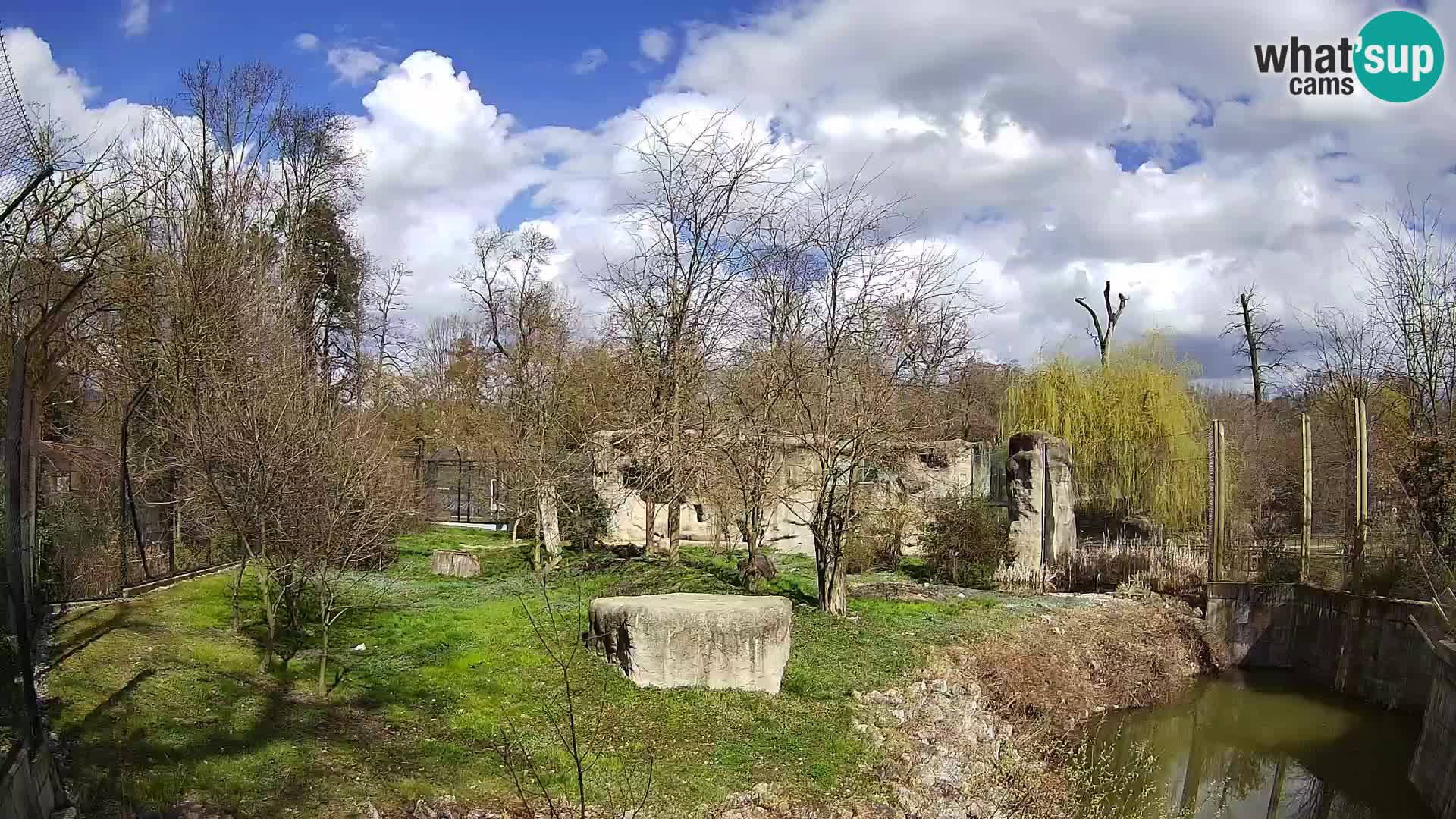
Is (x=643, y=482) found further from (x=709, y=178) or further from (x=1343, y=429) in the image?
(x=1343, y=429)

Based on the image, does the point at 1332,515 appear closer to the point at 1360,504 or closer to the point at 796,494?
the point at 1360,504

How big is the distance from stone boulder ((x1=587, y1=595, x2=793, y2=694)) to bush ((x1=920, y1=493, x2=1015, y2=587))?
818 cm

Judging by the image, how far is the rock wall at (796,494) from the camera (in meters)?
20.5

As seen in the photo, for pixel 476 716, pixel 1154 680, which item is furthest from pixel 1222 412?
pixel 476 716

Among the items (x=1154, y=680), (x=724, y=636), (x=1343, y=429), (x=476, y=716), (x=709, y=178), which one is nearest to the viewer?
(x=476, y=716)

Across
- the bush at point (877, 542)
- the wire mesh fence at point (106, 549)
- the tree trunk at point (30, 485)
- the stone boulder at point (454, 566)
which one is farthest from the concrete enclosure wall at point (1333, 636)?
the wire mesh fence at point (106, 549)

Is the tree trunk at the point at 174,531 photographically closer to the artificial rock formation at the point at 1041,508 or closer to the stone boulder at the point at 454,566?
the stone boulder at the point at 454,566

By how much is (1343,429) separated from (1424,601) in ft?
27.4

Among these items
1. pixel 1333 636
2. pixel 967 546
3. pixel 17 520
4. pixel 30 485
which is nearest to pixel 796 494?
pixel 967 546

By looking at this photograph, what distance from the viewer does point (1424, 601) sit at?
38.1 ft

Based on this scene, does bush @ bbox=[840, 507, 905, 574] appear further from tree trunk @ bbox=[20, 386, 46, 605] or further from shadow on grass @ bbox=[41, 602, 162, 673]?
tree trunk @ bbox=[20, 386, 46, 605]

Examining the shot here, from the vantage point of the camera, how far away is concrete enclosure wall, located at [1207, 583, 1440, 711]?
12148 millimetres

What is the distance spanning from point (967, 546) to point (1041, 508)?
1808 mm

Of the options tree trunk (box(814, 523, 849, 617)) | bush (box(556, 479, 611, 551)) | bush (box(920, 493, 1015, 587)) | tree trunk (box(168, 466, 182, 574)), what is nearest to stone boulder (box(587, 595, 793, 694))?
tree trunk (box(814, 523, 849, 617))
